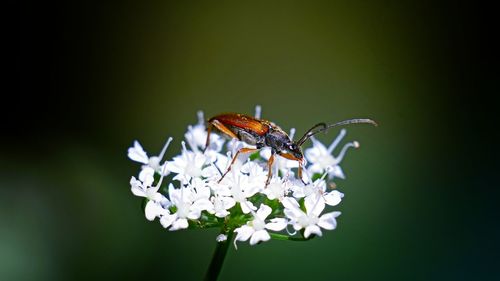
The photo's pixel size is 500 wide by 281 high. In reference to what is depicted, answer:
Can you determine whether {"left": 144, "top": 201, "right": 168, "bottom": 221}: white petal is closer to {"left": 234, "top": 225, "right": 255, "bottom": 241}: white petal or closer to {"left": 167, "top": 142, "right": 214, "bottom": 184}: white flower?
{"left": 167, "top": 142, "right": 214, "bottom": 184}: white flower

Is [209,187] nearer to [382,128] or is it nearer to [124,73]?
[382,128]

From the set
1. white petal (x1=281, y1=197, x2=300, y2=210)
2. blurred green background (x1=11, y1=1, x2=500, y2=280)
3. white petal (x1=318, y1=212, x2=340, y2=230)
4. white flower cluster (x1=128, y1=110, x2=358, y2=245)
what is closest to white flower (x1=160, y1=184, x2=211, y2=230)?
white flower cluster (x1=128, y1=110, x2=358, y2=245)

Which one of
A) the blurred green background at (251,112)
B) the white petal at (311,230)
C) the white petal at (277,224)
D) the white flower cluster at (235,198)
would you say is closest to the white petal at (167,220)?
the white flower cluster at (235,198)

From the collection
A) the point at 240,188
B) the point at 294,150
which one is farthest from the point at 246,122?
the point at 240,188

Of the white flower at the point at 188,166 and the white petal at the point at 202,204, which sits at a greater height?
the white flower at the point at 188,166

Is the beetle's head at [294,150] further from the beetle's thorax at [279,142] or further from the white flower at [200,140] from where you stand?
the white flower at [200,140]

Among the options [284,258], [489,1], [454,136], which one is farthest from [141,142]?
[489,1]

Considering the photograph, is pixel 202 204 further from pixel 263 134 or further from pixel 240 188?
pixel 263 134

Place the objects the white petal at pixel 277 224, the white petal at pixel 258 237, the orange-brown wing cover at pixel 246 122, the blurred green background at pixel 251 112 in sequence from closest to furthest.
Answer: the white petal at pixel 258 237, the white petal at pixel 277 224, the orange-brown wing cover at pixel 246 122, the blurred green background at pixel 251 112
